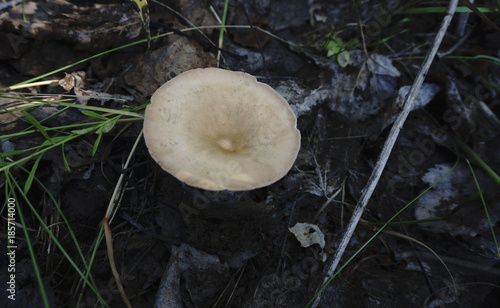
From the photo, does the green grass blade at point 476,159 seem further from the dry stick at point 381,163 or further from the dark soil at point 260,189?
the dry stick at point 381,163

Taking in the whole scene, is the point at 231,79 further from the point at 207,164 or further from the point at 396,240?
the point at 396,240

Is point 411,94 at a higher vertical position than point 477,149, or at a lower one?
higher

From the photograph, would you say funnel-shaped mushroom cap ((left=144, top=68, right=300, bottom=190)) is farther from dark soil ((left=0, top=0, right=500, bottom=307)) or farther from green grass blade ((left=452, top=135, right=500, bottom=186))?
green grass blade ((left=452, top=135, right=500, bottom=186))

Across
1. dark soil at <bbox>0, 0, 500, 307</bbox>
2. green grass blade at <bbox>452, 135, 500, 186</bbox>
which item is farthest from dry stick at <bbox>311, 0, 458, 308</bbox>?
green grass blade at <bbox>452, 135, 500, 186</bbox>

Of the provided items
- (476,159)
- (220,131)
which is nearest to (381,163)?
(476,159)

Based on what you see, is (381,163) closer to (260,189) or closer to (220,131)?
(260,189)

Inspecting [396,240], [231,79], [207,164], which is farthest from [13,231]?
[396,240]
